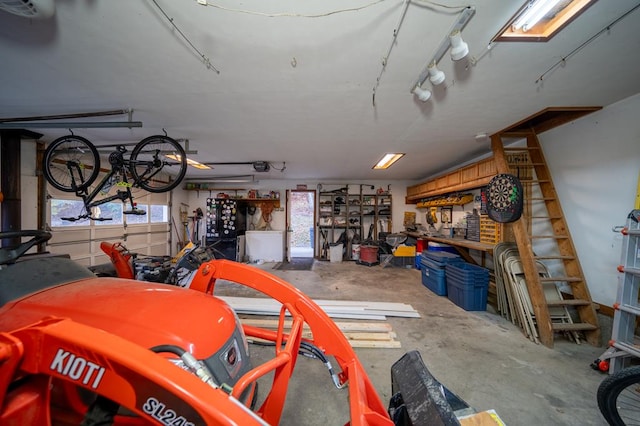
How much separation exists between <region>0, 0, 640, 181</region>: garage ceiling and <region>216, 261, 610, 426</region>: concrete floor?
254 centimetres

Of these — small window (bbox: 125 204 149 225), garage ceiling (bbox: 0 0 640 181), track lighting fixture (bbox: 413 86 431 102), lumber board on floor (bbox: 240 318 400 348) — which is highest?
garage ceiling (bbox: 0 0 640 181)

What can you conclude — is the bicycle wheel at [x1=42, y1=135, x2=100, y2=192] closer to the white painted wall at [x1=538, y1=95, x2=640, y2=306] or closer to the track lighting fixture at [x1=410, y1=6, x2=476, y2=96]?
the track lighting fixture at [x1=410, y1=6, x2=476, y2=96]

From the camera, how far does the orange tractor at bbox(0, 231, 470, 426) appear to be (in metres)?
Result: 0.53

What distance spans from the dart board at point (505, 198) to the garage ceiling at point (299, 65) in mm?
715

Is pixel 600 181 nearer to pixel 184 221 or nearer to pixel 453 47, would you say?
pixel 453 47

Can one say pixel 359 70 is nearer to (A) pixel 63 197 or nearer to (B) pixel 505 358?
(B) pixel 505 358

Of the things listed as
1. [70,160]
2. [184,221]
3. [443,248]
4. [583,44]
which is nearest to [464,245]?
[443,248]

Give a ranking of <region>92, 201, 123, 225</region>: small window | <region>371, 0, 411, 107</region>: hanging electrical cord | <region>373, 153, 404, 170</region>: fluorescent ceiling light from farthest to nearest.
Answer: <region>92, 201, 123, 225</region>: small window → <region>373, 153, 404, 170</region>: fluorescent ceiling light → <region>371, 0, 411, 107</region>: hanging electrical cord

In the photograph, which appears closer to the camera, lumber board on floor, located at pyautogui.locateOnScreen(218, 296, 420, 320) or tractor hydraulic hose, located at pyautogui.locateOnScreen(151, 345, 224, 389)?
tractor hydraulic hose, located at pyautogui.locateOnScreen(151, 345, 224, 389)

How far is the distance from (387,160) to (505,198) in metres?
2.18

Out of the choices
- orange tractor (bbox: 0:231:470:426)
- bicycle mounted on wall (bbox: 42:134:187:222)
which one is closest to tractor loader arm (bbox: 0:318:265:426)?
orange tractor (bbox: 0:231:470:426)

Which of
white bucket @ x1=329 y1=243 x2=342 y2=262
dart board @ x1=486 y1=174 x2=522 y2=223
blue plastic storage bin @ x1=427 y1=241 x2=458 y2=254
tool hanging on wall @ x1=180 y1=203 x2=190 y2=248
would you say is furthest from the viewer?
tool hanging on wall @ x1=180 y1=203 x2=190 y2=248

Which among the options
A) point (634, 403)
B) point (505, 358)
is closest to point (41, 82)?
point (505, 358)

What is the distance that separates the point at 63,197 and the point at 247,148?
344 cm
